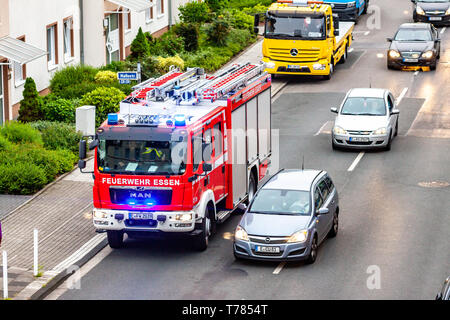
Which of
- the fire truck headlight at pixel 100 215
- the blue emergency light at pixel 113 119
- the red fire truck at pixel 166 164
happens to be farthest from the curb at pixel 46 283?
the blue emergency light at pixel 113 119

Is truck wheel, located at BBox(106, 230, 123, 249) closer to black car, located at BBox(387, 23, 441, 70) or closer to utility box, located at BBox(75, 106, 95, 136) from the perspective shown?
utility box, located at BBox(75, 106, 95, 136)

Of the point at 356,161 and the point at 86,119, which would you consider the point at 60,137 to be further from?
the point at 356,161

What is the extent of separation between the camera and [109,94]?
34531 millimetres

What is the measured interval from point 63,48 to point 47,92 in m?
2.98

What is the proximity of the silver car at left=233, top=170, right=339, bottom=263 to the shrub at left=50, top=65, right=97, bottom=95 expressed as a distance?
15065 mm

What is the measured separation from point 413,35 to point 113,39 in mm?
12905

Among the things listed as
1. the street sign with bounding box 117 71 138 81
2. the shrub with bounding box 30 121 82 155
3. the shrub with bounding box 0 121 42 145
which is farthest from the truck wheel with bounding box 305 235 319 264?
the shrub with bounding box 0 121 42 145

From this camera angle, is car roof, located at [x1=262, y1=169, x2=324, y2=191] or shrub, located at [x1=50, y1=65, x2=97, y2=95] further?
shrub, located at [x1=50, y1=65, x2=97, y2=95]

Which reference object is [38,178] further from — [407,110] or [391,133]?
[407,110]

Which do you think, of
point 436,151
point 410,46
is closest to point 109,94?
point 436,151

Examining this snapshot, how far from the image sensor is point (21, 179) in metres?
27.5

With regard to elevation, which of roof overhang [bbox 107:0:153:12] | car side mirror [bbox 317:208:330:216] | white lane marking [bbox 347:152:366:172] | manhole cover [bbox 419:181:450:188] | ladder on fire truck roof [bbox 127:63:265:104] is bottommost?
white lane marking [bbox 347:152:366:172]

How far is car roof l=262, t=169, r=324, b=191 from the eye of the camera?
2302 centimetres
